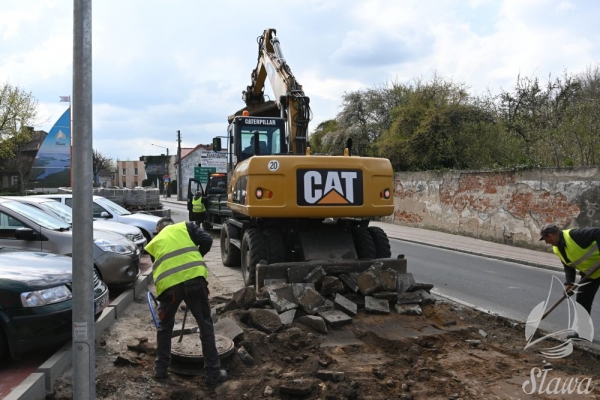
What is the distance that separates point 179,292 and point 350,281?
306 cm

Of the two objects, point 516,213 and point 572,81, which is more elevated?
point 572,81

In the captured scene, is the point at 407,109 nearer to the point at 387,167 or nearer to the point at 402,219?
the point at 402,219

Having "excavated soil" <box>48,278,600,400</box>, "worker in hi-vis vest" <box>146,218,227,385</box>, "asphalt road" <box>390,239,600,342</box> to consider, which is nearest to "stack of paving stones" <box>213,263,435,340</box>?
"excavated soil" <box>48,278,600,400</box>

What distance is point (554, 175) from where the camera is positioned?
1480 cm

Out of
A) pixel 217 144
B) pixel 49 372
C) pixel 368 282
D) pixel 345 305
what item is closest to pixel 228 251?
pixel 217 144

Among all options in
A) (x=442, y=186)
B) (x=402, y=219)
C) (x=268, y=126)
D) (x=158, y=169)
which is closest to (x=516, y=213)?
(x=442, y=186)

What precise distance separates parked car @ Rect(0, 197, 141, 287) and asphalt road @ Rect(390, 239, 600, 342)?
5373mm

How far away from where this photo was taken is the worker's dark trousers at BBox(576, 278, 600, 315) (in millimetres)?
6363

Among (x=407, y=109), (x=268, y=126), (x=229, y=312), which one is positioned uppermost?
(x=407, y=109)

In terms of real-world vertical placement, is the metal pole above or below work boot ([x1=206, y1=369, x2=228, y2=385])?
above

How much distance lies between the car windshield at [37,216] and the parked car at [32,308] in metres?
2.99

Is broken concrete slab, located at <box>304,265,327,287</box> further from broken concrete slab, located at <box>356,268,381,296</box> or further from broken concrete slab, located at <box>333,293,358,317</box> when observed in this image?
broken concrete slab, located at <box>356,268,381,296</box>

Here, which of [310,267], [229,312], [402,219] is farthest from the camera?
[402,219]

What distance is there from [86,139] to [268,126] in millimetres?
8331
